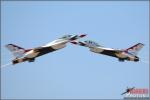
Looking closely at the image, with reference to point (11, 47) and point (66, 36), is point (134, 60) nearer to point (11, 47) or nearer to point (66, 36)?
point (66, 36)

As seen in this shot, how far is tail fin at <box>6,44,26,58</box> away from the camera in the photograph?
166875mm

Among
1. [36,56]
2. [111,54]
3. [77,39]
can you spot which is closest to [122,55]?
[111,54]

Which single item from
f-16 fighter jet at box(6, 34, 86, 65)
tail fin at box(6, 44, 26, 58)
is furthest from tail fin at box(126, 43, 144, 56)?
tail fin at box(6, 44, 26, 58)

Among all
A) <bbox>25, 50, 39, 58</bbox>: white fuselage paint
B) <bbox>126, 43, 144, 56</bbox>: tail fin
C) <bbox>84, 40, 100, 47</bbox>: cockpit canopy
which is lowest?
<bbox>25, 50, 39, 58</bbox>: white fuselage paint

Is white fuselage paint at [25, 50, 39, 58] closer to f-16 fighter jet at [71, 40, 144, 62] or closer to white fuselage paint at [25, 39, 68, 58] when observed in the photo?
white fuselage paint at [25, 39, 68, 58]

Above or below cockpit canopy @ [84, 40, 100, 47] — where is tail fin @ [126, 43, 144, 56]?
below

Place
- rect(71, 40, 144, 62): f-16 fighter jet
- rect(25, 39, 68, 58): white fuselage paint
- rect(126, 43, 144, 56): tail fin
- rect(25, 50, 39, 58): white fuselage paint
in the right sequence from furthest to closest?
1. rect(126, 43, 144, 56): tail fin
2. rect(71, 40, 144, 62): f-16 fighter jet
3. rect(25, 39, 68, 58): white fuselage paint
4. rect(25, 50, 39, 58): white fuselage paint

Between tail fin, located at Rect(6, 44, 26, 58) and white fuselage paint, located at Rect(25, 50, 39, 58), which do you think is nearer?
white fuselage paint, located at Rect(25, 50, 39, 58)

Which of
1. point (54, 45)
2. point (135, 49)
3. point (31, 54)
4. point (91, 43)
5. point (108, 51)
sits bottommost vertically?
point (31, 54)

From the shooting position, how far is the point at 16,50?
553 feet

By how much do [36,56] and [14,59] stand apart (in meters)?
7.48

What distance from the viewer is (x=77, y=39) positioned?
17438cm

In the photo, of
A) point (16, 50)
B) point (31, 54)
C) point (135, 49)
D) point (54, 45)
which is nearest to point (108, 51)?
point (135, 49)

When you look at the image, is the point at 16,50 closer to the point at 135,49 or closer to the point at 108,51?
the point at 108,51
